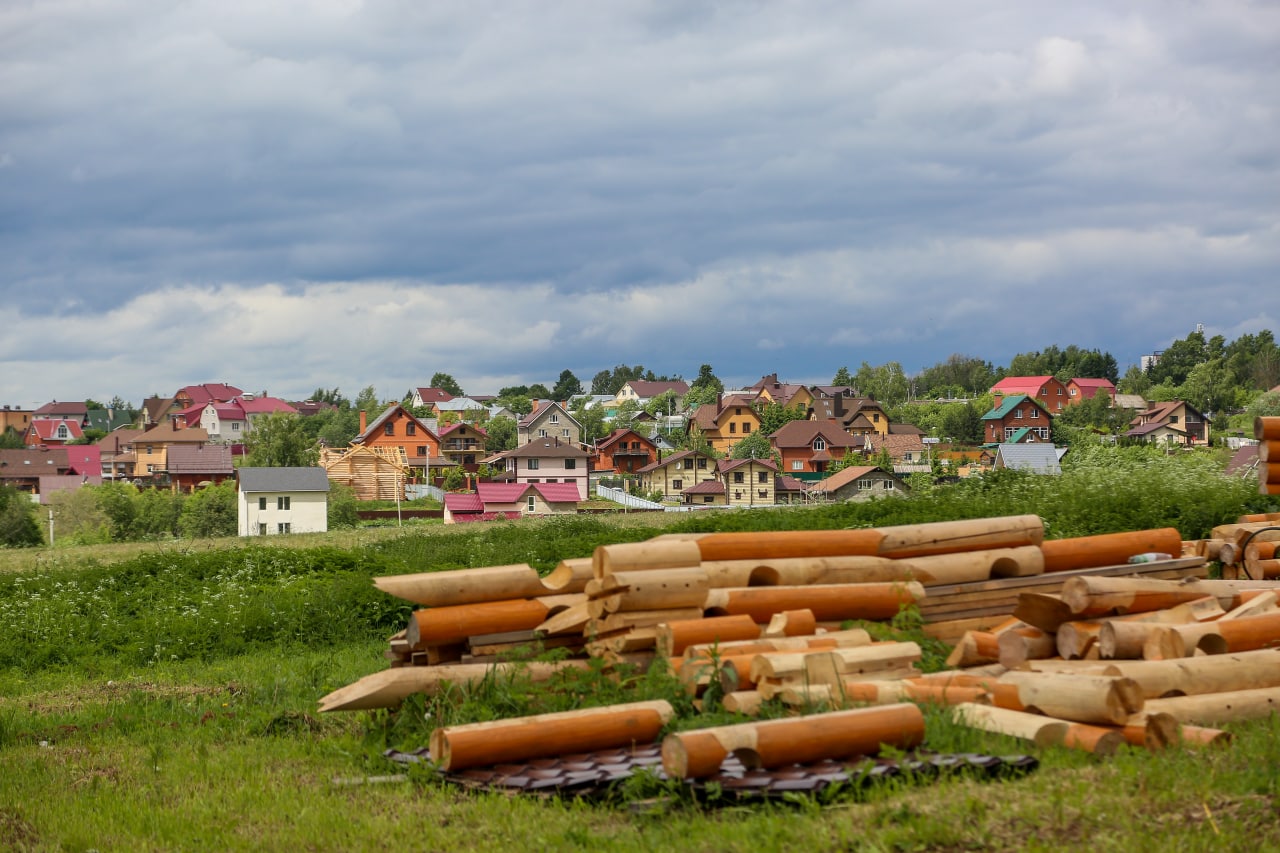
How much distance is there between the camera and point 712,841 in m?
6.21

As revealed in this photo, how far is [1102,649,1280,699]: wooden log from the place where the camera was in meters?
7.79

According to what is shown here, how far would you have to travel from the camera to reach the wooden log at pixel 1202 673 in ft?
25.6

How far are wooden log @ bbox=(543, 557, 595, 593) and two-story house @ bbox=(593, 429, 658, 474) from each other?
77.5m

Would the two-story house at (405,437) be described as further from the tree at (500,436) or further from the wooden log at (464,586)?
the wooden log at (464,586)

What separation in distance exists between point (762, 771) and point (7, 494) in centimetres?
5978

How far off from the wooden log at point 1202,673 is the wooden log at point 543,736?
3.17m

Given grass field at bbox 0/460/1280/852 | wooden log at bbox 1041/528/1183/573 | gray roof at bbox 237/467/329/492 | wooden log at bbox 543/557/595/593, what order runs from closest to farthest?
grass field at bbox 0/460/1280/852, wooden log at bbox 543/557/595/593, wooden log at bbox 1041/528/1183/573, gray roof at bbox 237/467/329/492

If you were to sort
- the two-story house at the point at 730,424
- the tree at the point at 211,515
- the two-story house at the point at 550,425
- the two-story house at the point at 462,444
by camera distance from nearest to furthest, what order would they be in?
the tree at the point at 211,515 < the two-story house at the point at 730,424 < the two-story house at the point at 462,444 < the two-story house at the point at 550,425

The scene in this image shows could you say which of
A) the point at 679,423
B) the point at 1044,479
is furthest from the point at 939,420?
the point at 1044,479

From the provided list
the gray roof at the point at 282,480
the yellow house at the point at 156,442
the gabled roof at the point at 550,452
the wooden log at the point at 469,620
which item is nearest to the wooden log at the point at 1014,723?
the wooden log at the point at 469,620

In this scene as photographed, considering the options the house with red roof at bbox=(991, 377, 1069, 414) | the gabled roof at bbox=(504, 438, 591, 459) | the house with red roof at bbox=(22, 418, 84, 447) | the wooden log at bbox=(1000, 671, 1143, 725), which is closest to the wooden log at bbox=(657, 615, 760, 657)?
the wooden log at bbox=(1000, 671, 1143, 725)

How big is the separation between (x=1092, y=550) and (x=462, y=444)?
89.1 meters

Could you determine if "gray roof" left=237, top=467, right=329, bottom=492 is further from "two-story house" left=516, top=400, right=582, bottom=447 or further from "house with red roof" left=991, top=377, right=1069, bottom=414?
"house with red roof" left=991, top=377, right=1069, bottom=414

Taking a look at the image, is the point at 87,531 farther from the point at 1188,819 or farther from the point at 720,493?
the point at 1188,819
